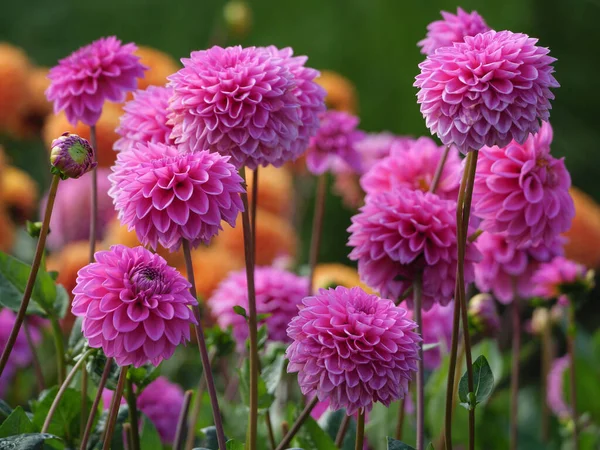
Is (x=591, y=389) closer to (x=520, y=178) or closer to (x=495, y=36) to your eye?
(x=520, y=178)

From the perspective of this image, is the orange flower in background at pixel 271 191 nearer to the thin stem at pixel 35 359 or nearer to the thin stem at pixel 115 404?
the thin stem at pixel 35 359

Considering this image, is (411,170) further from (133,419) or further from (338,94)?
(338,94)

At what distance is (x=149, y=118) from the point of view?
87 cm

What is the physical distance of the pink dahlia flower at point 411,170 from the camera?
1.04 metres

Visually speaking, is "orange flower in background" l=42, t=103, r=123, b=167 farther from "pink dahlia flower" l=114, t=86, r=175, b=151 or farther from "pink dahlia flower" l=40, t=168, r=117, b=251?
"pink dahlia flower" l=114, t=86, r=175, b=151

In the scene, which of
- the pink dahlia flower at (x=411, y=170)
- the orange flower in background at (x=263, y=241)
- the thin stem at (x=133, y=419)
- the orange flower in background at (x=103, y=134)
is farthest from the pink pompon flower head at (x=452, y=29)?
the orange flower in background at (x=263, y=241)

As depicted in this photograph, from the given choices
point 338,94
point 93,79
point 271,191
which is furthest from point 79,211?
point 93,79

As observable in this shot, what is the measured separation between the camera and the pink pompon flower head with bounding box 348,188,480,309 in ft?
2.82

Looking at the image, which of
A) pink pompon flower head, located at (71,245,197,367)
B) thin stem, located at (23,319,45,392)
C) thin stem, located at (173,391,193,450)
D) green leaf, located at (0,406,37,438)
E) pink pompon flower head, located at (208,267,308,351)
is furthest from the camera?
pink pompon flower head, located at (208,267,308,351)

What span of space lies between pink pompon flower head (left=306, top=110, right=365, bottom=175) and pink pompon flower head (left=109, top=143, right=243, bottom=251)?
56 centimetres

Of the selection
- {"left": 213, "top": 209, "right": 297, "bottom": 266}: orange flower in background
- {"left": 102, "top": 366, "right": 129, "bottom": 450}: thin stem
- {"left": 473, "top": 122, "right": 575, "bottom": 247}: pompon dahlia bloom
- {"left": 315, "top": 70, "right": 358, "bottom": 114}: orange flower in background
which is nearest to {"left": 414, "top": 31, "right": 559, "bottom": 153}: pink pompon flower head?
{"left": 473, "top": 122, "right": 575, "bottom": 247}: pompon dahlia bloom

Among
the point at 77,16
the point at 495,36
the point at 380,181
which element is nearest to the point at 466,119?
the point at 495,36

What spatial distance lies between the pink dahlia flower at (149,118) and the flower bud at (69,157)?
0.13m

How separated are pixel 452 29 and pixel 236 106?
33 centimetres
